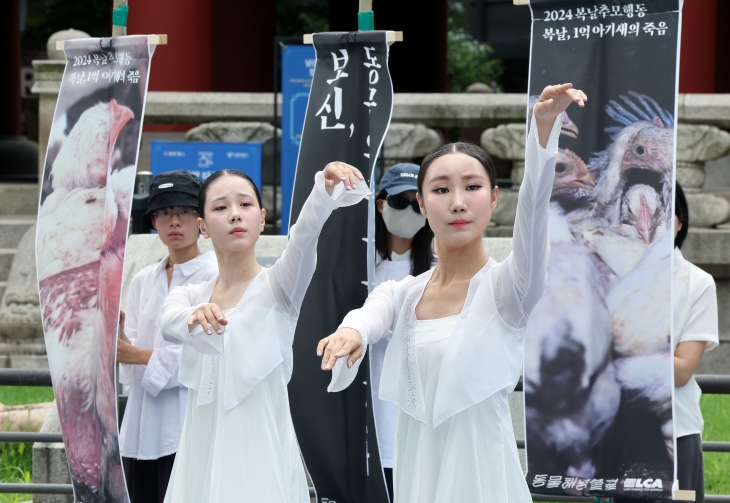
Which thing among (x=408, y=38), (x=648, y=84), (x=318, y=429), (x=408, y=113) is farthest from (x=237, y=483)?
(x=408, y=38)

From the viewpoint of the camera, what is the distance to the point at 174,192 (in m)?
4.27

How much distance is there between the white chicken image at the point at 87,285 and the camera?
3.94 m

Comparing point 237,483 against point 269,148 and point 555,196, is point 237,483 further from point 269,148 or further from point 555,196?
point 269,148

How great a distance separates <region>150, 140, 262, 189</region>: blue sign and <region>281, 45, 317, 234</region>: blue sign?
0.19 meters

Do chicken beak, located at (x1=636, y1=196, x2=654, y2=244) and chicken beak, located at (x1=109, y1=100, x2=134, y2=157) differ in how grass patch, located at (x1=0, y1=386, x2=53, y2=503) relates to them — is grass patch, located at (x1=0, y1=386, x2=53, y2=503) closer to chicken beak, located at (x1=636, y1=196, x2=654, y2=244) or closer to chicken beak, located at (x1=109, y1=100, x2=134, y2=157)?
chicken beak, located at (x1=109, y1=100, x2=134, y2=157)

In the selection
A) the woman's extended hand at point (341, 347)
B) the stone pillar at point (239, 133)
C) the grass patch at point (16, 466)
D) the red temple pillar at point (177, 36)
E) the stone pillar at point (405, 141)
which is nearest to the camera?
the woman's extended hand at point (341, 347)

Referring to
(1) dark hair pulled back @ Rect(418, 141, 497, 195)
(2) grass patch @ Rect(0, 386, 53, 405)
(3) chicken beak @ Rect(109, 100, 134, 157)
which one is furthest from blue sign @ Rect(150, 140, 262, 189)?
(1) dark hair pulled back @ Rect(418, 141, 497, 195)

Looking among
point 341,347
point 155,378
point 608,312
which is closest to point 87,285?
point 155,378

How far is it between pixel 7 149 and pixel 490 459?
14.0 metres

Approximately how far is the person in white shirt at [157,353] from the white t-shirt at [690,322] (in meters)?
1.70

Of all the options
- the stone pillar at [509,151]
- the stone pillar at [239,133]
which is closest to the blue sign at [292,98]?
the stone pillar at [239,133]

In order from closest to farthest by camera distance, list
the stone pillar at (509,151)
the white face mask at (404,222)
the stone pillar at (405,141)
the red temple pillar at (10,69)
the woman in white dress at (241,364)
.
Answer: the woman in white dress at (241,364)
the white face mask at (404,222)
the stone pillar at (509,151)
the stone pillar at (405,141)
the red temple pillar at (10,69)

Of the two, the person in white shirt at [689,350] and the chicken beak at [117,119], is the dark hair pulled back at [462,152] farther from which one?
the chicken beak at [117,119]

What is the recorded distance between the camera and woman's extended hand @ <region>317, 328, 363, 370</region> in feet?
8.38
